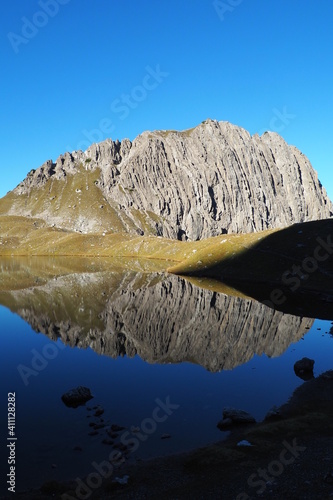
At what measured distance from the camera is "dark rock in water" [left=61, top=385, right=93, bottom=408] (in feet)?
105

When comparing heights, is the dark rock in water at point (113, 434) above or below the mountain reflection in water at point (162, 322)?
below

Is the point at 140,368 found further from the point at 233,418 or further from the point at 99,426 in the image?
the point at 233,418

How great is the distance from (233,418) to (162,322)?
32143mm

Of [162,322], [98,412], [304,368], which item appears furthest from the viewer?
[162,322]

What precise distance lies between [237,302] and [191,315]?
1493cm

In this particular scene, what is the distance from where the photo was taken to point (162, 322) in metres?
60.2

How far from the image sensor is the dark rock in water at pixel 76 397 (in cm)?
3189

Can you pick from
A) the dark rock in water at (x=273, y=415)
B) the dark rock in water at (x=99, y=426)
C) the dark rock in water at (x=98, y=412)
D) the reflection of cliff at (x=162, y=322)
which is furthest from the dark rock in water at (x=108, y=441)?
the reflection of cliff at (x=162, y=322)

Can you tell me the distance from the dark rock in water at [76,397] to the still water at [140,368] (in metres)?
0.71

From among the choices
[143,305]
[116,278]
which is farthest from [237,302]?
[116,278]

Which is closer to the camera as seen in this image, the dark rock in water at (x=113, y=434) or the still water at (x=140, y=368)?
the still water at (x=140, y=368)

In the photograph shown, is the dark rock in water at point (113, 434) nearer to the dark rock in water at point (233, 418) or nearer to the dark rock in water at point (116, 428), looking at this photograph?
the dark rock in water at point (116, 428)

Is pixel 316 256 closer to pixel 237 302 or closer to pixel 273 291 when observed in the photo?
pixel 273 291

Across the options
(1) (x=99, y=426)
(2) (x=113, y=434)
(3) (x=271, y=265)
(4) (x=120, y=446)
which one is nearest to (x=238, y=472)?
(4) (x=120, y=446)
